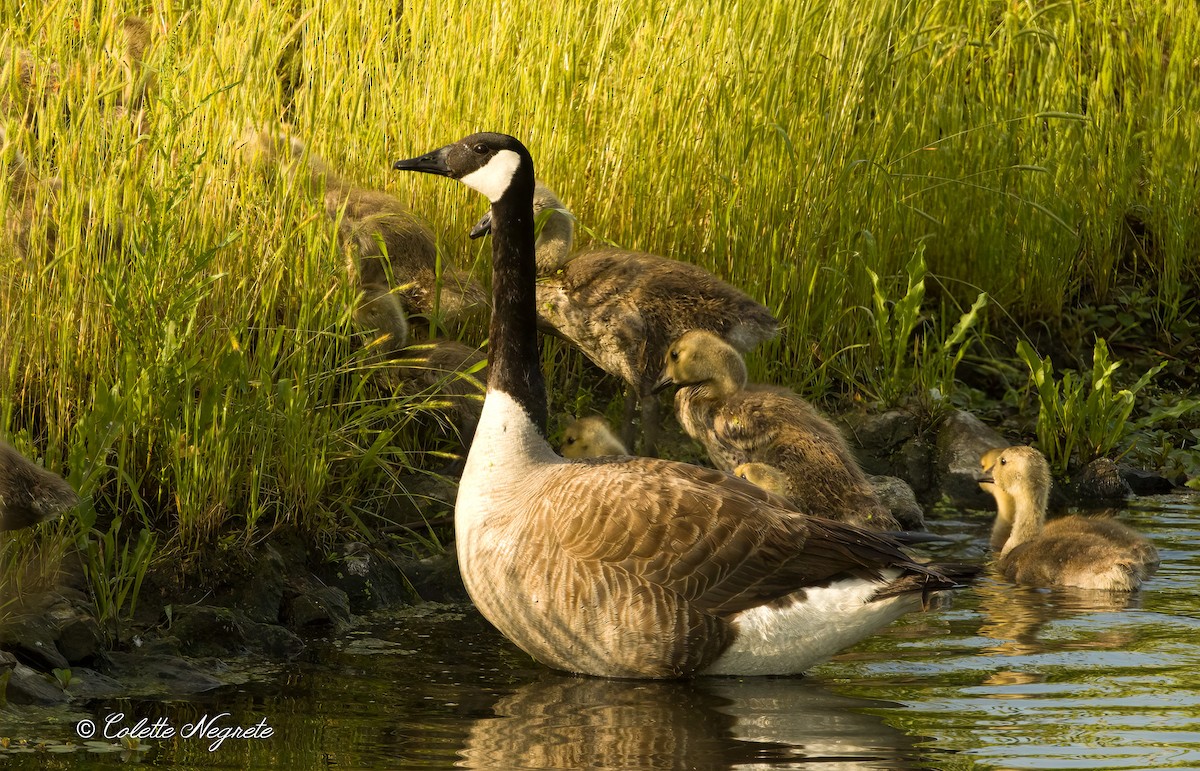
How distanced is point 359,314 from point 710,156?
2631 mm

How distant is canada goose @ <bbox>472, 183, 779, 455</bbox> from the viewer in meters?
8.38

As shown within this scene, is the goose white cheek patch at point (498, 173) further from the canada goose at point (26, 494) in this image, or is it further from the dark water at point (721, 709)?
the canada goose at point (26, 494)

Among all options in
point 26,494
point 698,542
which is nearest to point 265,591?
point 26,494

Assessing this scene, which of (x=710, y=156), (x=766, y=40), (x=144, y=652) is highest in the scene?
(x=766, y=40)

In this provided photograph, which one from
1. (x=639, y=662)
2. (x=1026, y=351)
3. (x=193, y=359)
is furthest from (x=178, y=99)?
(x=1026, y=351)

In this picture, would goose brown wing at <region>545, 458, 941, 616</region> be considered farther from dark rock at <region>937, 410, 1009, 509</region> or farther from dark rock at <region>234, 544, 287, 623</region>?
dark rock at <region>937, 410, 1009, 509</region>

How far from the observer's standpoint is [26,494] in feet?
16.4

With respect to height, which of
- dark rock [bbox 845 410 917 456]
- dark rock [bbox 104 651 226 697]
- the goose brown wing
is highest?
the goose brown wing

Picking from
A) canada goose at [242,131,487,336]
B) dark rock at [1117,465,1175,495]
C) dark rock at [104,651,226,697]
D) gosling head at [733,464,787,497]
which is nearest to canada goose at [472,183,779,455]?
canada goose at [242,131,487,336]

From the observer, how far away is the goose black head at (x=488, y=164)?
6.70 metres

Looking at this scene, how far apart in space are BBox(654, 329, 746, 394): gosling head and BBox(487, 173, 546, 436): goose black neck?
5.31 ft

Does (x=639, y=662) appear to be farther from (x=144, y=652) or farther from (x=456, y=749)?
(x=144, y=652)

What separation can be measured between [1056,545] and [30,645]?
4.82m

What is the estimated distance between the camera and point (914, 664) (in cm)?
612
